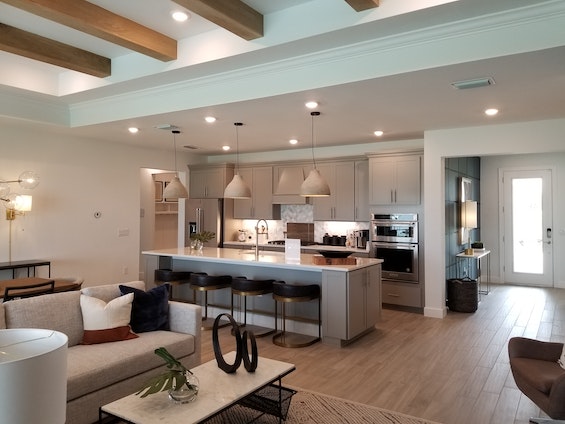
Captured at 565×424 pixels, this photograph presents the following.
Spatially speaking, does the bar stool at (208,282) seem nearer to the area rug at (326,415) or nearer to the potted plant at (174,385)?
the area rug at (326,415)

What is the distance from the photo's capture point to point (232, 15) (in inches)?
131

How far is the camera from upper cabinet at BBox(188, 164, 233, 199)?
8.40 m

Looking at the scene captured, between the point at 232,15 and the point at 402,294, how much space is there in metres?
4.73

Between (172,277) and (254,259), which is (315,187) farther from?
(172,277)

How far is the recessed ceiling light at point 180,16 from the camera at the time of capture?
3.64 metres

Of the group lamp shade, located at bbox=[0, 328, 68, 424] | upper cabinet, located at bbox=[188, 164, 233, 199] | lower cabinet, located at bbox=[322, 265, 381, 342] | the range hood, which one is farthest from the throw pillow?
upper cabinet, located at bbox=[188, 164, 233, 199]

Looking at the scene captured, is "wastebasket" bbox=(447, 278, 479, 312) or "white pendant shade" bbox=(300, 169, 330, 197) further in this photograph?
"wastebasket" bbox=(447, 278, 479, 312)

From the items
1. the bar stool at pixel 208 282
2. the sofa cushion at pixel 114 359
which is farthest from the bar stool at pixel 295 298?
the sofa cushion at pixel 114 359

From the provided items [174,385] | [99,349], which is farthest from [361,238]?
[174,385]

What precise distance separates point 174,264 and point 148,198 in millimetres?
3406

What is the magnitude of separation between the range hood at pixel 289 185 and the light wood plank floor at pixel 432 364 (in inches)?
106

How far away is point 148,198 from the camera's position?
9266 millimetres

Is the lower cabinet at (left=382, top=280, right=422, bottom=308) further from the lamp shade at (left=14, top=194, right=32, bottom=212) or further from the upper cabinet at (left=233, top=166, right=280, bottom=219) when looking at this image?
A: the lamp shade at (left=14, top=194, right=32, bottom=212)

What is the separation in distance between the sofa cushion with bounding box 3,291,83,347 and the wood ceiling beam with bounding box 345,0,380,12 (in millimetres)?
3055
